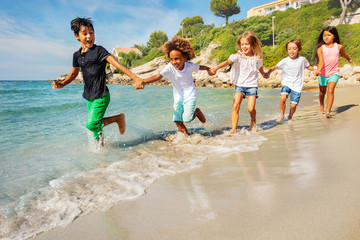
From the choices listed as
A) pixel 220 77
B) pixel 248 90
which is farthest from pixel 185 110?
pixel 220 77

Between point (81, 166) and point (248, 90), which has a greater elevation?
point (248, 90)

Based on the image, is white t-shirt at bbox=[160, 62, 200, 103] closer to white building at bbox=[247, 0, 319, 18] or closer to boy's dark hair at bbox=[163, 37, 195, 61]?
boy's dark hair at bbox=[163, 37, 195, 61]

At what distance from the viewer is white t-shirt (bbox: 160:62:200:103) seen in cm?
415

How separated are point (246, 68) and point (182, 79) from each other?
1.35 m

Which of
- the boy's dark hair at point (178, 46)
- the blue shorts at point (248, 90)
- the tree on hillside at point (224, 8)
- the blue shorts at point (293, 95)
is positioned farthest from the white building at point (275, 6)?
the boy's dark hair at point (178, 46)

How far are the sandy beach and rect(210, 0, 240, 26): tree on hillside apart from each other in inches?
2471

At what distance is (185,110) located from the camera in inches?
168

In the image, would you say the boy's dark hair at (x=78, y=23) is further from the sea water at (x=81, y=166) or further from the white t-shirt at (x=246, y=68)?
the white t-shirt at (x=246, y=68)

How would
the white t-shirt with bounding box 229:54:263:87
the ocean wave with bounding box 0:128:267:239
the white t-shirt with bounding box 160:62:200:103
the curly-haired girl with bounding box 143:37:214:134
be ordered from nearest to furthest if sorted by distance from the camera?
the ocean wave with bounding box 0:128:267:239
the curly-haired girl with bounding box 143:37:214:134
the white t-shirt with bounding box 160:62:200:103
the white t-shirt with bounding box 229:54:263:87

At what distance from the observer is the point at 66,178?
2.67 meters

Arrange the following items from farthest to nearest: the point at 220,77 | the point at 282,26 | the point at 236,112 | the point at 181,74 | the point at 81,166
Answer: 1. the point at 282,26
2. the point at 220,77
3. the point at 236,112
4. the point at 181,74
5. the point at 81,166

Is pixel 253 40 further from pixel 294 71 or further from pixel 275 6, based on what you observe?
pixel 275 6

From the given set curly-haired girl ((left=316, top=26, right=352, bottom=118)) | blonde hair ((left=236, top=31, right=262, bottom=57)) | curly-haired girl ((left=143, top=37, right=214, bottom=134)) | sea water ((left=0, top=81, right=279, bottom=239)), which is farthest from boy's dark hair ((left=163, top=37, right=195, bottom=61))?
curly-haired girl ((left=316, top=26, right=352, bottom=118))

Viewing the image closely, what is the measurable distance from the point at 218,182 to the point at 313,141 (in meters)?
1.91
